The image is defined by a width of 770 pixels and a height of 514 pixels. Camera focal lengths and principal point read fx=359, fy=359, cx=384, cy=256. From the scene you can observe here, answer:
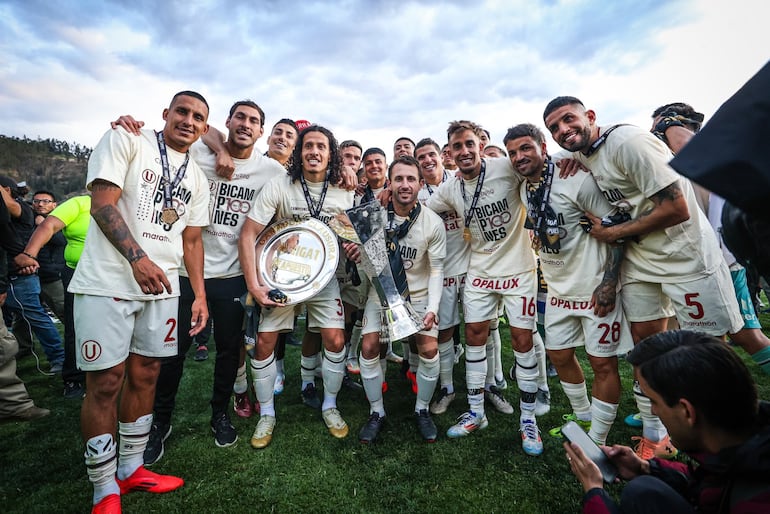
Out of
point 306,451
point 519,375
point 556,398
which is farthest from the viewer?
point 556,398

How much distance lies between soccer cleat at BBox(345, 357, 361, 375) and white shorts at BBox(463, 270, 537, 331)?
6.84ft

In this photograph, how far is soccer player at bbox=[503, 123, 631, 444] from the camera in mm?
2768

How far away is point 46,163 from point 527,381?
74.9 meters

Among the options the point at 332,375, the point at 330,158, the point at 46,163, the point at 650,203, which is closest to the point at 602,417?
the point at 650,203

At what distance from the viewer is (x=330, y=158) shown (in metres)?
3.59

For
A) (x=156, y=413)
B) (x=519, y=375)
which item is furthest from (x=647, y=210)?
(x=156, y=413)

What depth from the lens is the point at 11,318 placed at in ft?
22.0

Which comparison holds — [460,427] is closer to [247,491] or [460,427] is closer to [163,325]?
[247,491]

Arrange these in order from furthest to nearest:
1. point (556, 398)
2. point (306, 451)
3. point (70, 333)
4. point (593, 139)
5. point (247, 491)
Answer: point (70, 333)
point (556, 398)
point (306, 451)
point (593, 139)
point (247, 491)

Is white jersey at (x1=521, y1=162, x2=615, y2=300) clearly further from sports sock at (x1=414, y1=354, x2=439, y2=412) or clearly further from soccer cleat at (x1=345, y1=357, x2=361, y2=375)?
soccer cleat at (x1=345, y1=357, x2=361, y2=375)

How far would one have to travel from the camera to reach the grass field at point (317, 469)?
2.37 meters

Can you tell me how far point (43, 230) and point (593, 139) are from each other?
591 cm

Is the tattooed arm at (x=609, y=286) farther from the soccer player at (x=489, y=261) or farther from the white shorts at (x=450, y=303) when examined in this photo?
the white shorts at (x=450, y=303)

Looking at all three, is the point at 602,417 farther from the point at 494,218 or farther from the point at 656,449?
the point at 494,218
